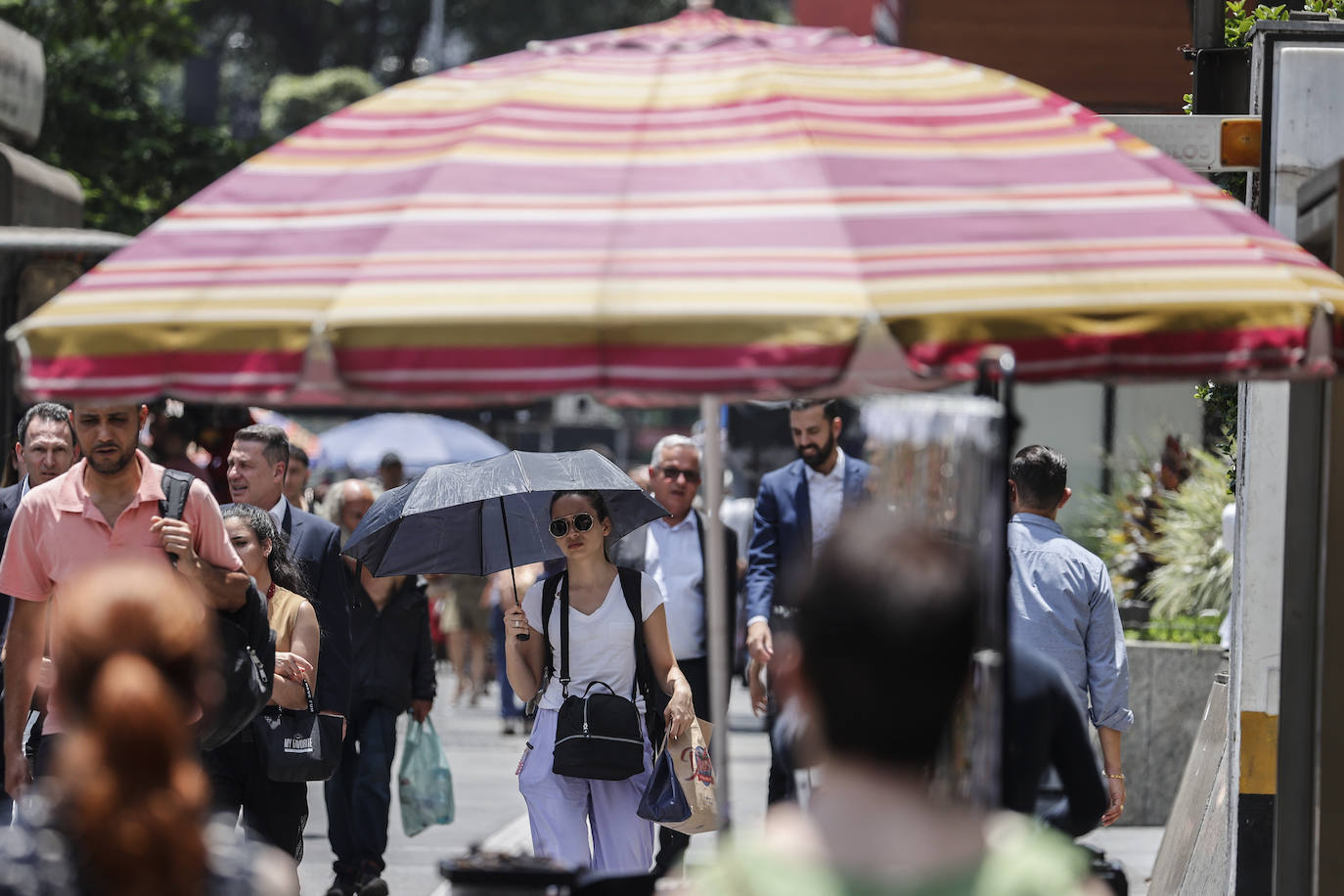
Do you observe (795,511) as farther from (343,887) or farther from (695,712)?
(343,887)

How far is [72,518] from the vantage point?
5.89 m

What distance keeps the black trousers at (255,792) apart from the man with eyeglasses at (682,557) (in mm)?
1879

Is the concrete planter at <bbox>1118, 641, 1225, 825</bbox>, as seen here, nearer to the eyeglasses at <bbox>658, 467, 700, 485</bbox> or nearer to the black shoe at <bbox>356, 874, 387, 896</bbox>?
the eyeglasses at <bbox>658, 467, 700, 485</bbox>

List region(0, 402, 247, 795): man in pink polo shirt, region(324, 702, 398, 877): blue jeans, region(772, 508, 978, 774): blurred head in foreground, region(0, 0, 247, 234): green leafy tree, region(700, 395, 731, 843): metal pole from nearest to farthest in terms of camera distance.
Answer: region(772, 508, 978, 774): blurred head in foreground → region(700, 395, 731, 843): metal pole → region(0, 402, 247, 795): man in pink polo shirt → region(324, 702, 398, 877): blue jeans → region(0, 0, 247, 234): green leafy tree

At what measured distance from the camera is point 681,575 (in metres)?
8.62

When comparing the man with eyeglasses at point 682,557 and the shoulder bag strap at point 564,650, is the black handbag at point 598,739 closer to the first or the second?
the shoulder bag strap at point 564,650

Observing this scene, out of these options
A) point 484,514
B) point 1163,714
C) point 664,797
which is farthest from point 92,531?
point 1163,714

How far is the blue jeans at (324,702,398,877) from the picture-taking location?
836 cm

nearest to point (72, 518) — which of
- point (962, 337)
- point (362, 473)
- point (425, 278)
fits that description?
point (425, 278)

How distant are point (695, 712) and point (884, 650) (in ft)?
18.6

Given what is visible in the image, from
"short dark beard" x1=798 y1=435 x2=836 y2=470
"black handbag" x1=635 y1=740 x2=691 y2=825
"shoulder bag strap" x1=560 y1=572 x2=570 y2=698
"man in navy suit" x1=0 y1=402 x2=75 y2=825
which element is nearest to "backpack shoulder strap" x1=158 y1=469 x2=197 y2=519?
"man in navy suit" x1=0 y1=402 x2=75 y2=825

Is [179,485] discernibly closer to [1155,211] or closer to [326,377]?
[326,377]

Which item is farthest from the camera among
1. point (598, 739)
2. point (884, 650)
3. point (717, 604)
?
point (598, 739)

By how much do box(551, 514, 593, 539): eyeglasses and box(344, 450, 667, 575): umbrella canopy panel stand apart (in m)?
0.34
